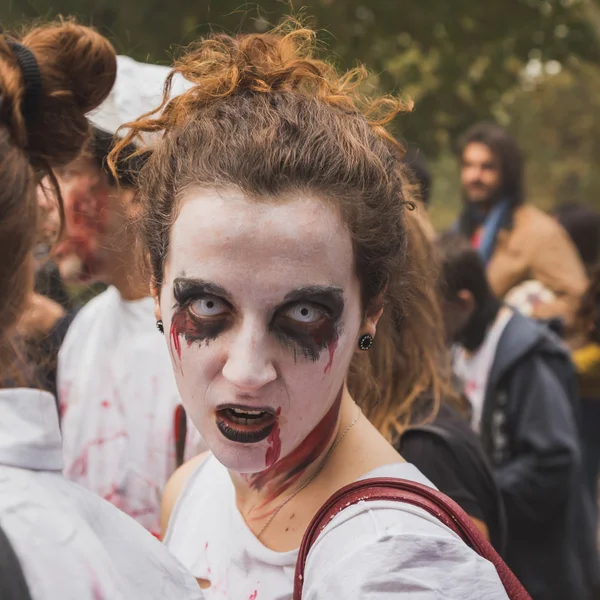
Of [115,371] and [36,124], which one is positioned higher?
[36,124]

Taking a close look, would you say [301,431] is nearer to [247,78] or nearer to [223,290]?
[223,290]

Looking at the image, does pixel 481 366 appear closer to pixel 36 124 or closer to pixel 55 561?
pixel 36 124

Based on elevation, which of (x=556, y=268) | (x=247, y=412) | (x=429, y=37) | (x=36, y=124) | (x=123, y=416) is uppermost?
(x=429, y=37)

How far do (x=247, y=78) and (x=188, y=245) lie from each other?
31 cm

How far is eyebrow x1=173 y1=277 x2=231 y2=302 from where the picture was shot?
1.48 metres

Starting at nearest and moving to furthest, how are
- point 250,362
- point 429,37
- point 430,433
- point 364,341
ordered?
point 250,362, point 364,341, point 430,433, point 429,37

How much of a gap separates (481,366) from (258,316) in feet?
7.60

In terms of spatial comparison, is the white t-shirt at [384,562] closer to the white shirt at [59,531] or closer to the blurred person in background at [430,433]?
the white shirt at [59,531]

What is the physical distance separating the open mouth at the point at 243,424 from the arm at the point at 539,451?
82.3 inches

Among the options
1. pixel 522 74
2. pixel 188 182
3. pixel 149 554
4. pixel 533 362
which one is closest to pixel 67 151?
pixel 188 182

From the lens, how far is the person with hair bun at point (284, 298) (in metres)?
1.40

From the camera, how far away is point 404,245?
1.72 m

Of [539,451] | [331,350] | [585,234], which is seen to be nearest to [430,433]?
[331,350]

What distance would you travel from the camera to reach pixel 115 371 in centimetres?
262
